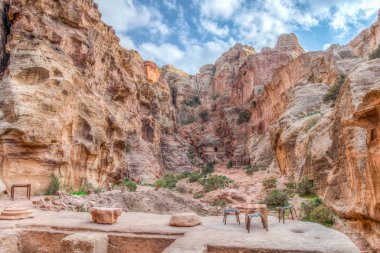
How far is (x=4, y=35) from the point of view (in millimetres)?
21047

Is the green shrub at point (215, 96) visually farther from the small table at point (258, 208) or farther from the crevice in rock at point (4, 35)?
the small table at point (258, 208)

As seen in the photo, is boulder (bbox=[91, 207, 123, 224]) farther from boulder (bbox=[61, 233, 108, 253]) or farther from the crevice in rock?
the crevice in rock

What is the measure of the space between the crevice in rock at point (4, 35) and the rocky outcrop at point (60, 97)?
18 cm

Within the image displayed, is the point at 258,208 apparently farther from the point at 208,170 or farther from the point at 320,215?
the point at 208,170

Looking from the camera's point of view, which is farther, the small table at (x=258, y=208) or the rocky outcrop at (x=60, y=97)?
the rocky outcrop at (x=60, y=97)

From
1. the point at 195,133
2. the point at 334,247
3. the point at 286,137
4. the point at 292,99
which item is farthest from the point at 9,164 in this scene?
the point at 195,133

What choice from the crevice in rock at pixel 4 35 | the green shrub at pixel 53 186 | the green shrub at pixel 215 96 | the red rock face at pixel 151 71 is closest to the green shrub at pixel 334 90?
the green shrub at pixel 53 186

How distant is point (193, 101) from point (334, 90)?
143 ft

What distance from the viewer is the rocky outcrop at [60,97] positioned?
15461mm

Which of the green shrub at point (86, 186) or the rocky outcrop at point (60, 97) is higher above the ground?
the rocky outcrop at point (60, 97)

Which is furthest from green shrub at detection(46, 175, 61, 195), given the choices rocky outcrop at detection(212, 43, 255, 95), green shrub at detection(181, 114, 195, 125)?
rocky outcrop at detection(212, 43, 255, 95)

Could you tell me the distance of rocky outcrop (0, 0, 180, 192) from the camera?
50.7ft

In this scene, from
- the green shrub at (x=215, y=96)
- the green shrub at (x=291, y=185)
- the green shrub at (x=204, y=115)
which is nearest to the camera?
the green shrub at (x=291, y=185)

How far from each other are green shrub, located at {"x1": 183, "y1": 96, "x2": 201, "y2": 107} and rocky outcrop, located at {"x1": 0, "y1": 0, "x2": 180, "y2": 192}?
30.2 m
